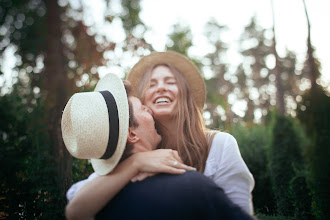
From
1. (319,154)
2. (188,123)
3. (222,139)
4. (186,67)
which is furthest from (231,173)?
(319,154)

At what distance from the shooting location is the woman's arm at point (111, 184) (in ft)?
5.84

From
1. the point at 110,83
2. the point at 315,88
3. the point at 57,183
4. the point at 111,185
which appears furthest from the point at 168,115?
the point at 315,88

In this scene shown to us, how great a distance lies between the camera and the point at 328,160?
A: 15.0 ft

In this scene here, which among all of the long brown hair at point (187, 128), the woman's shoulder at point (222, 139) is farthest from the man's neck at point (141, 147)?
the woman's shoulder at point (222, 139)

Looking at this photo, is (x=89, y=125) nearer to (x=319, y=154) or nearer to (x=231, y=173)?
(x=231, y=173)

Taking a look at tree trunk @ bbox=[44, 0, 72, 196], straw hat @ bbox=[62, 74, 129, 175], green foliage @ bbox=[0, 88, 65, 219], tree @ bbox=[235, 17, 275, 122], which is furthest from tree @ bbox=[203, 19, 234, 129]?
straw hat @ bbox=[62, 74, 129, 175]

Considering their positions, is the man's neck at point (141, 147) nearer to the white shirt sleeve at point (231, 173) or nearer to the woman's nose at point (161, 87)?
the white shirt sleeve at point (231, 173)

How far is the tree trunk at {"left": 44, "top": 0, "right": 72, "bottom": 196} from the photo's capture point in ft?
13.5

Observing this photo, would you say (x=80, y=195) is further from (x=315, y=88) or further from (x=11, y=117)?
(x=315, y=88)

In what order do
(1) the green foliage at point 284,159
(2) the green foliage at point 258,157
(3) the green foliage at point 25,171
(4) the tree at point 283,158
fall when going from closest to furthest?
1. (3) the green foliage at point 25,171
2. (1) the green foliage at point 284,159
3. (4) the tree at point 283,158
4. (2) the green foliage at point 258,157

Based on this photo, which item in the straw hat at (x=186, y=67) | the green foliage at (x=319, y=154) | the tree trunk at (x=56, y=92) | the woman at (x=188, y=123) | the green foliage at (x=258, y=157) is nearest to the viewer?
the woman at (x=188, y=123)

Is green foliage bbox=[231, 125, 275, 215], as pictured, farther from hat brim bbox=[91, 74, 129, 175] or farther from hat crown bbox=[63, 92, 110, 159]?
hat crown bbox=[63, 92, 110, 159]

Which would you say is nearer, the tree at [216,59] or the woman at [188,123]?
the woman at [188,123]

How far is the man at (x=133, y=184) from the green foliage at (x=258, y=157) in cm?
483
